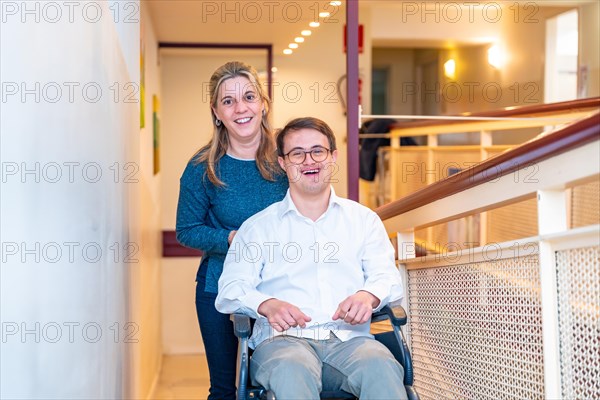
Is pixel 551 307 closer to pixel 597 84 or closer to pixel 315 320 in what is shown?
pixel 315 320

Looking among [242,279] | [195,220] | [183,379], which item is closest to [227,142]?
[195,220]

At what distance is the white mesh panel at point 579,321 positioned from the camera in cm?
183

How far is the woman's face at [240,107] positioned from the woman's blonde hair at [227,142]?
2cm

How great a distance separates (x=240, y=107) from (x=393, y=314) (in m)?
0.84

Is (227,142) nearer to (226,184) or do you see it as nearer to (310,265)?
(226,184)

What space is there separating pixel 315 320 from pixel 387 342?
21 cm

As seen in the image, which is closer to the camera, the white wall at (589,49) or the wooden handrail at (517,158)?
the wooden handrail at (517,158)

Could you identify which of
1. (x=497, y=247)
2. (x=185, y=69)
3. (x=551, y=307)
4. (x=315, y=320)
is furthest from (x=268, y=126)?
(x=185, y=69)

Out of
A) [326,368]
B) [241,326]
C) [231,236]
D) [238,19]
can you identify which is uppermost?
[238,19]

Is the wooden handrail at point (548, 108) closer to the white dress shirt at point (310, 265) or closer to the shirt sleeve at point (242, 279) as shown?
the white dress shirt at point (310, 265)

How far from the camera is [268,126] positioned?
114 inches

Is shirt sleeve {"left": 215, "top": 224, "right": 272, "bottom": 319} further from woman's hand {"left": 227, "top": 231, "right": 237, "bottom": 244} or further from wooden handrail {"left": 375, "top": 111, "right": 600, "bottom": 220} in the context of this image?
wooden handrail {"left": 375, "top": 111, "right": 600, "bottom": 220}

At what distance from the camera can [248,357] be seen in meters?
2.36

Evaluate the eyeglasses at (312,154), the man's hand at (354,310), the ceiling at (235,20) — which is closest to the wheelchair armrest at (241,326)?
the man's hand at (354,310)
